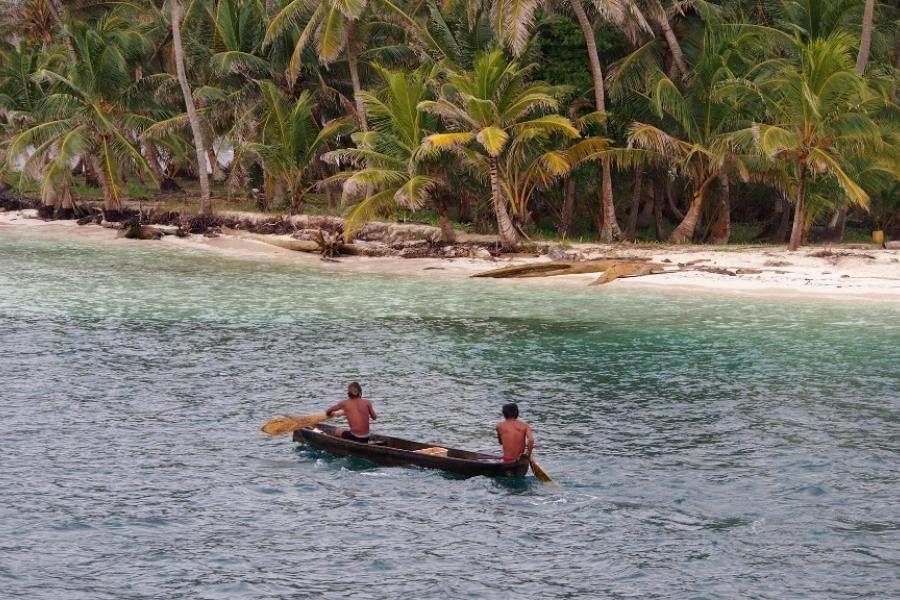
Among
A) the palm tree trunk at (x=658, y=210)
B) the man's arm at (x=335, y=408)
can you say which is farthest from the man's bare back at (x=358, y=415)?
the palm tree trunk at (x=658, y=210)

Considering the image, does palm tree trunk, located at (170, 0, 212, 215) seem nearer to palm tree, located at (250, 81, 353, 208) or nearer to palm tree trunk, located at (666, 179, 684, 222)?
palm tree, located at (250, 81, 353, 208)

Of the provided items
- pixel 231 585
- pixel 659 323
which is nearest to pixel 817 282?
pixel 659 323

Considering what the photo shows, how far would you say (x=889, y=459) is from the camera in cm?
1569

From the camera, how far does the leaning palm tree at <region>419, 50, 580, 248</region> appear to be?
110 feet

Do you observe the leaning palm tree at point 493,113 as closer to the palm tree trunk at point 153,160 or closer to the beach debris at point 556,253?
the beach debris at point 556,253

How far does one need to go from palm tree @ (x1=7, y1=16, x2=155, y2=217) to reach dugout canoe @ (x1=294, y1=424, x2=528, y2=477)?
1282 inches

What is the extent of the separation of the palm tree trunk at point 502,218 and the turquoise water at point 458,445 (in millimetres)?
7259

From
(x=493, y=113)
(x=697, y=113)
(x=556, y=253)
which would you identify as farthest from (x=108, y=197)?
(x=697, y=113)

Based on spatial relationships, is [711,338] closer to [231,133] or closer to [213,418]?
[213,418]

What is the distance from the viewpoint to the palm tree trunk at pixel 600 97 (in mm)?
35250

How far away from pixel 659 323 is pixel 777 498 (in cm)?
1209

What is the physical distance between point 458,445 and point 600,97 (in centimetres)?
2155

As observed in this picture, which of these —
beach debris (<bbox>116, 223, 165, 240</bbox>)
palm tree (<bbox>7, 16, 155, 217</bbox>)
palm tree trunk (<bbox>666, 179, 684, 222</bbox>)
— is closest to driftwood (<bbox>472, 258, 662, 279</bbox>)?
palm tree trunk (<bbox>666, 179, 684, 222</bbox>)

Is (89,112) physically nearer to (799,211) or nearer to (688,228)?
(688,228)
